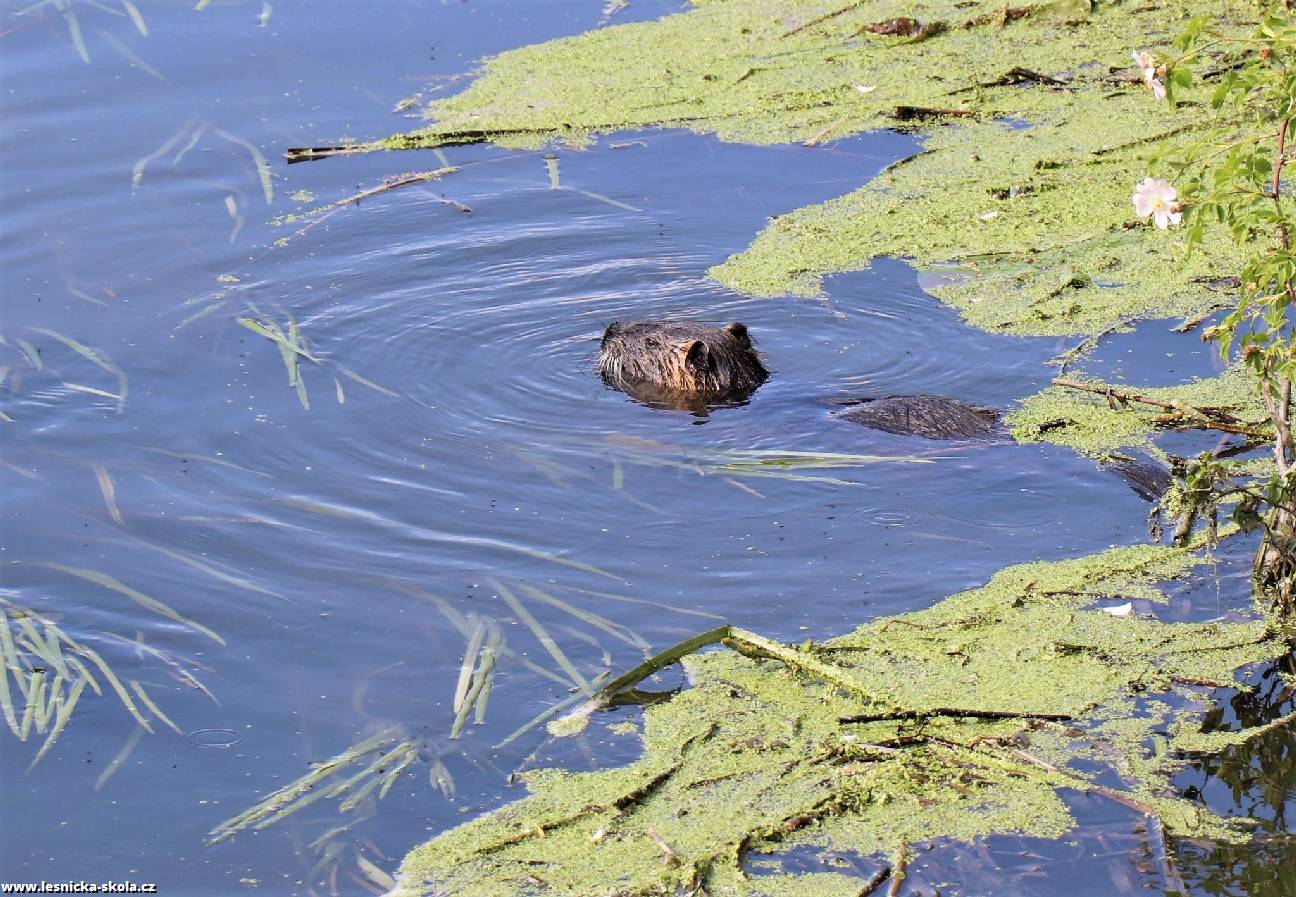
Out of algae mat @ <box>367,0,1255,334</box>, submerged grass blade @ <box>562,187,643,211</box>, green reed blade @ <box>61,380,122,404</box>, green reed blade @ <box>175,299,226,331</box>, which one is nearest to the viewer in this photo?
green reed blade @ <box>61,380,122,404</box>

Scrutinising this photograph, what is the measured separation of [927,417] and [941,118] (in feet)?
11.5

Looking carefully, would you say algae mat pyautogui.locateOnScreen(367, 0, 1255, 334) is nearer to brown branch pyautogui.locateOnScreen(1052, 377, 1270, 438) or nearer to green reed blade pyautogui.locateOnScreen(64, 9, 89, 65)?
brown branch pyautogui.locateOnScreen(1052, 377, 1270, 438)

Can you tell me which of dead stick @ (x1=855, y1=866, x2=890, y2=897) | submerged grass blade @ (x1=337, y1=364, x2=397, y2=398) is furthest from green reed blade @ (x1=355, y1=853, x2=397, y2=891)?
submerged grass blade @ (x1=337, y1=364, x2=397, y2=398)

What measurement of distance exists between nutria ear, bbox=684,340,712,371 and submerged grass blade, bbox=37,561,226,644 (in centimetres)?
243

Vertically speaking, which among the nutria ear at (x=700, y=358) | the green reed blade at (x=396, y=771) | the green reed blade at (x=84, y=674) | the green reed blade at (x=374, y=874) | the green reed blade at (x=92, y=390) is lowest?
the green reed blade at (x=374, y=874)

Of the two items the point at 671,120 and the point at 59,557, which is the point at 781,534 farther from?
the point at 671,120

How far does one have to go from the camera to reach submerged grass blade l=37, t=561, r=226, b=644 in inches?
189

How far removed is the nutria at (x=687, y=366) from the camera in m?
6.55

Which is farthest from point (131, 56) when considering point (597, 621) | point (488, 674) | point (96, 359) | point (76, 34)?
point (488, 674)

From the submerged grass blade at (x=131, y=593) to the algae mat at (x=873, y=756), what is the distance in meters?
1.41

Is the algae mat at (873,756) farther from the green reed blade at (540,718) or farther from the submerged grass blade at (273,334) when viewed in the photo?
the submerged grass blade at (273,334)

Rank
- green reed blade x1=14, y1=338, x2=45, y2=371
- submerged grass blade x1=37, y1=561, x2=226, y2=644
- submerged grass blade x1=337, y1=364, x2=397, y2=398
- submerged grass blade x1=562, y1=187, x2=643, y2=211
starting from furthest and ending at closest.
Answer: submerged grass blade x1=562, y1=187, x2=643, y2=211
green reed blade x1=14, y1=338, x2=45, y2=371
submerged grass blade x1=337, y1=364, x2=397, y2=398
submerged grass blade x1=37, y1=561, x2=226, y2=644

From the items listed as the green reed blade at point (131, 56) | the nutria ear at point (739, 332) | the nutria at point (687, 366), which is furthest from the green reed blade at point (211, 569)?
the green reed blade at point (131, 56)

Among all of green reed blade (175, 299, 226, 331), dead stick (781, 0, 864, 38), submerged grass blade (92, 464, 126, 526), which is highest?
dead stick (781, 0, 864, 38)
